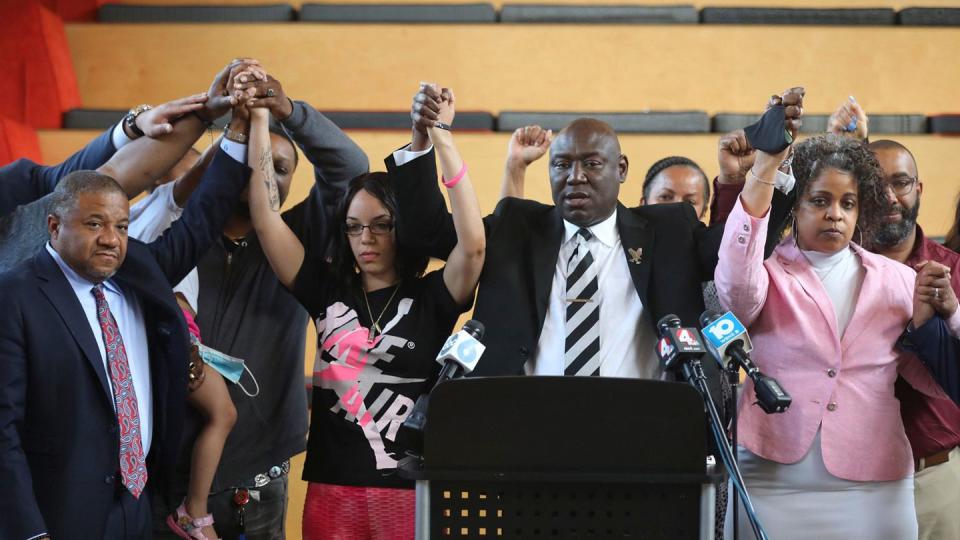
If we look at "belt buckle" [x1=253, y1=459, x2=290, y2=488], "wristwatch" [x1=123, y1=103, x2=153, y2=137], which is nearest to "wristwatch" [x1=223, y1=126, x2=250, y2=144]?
"wristwatch" [x1=123, y1=103, x2=153, y2=137]

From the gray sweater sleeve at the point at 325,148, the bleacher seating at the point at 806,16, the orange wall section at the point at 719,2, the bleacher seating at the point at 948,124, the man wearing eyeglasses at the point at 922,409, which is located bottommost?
the man wearing eyeglasses at the point at 922,409

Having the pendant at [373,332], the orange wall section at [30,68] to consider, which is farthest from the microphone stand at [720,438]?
the orange wall section at [30,68]

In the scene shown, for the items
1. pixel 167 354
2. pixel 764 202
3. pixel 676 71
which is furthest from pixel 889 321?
pixel 676 71

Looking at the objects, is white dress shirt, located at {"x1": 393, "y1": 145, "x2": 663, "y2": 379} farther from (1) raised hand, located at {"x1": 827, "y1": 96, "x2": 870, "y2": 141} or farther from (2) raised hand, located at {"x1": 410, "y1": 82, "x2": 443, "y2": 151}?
(1) raised hand, located at {"x1": 827, "y1": 96, "x2": 870, "y2": 141}

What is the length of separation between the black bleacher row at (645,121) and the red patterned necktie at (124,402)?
221 cm

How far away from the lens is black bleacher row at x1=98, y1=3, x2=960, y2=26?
4523 mm

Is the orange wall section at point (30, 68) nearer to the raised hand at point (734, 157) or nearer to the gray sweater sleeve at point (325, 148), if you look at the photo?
the gray sweater sleeve at point (325, 148)

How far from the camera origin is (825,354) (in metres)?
2.06

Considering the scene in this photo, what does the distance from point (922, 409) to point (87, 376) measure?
1708mm

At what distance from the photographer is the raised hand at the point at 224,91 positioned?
2.36 metres

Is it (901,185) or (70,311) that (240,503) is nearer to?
(70,311)

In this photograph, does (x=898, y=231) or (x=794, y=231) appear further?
(x=898, y=231)

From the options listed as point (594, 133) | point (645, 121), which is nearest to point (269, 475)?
point (594, 133)

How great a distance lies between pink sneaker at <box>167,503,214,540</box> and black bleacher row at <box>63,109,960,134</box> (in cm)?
219
